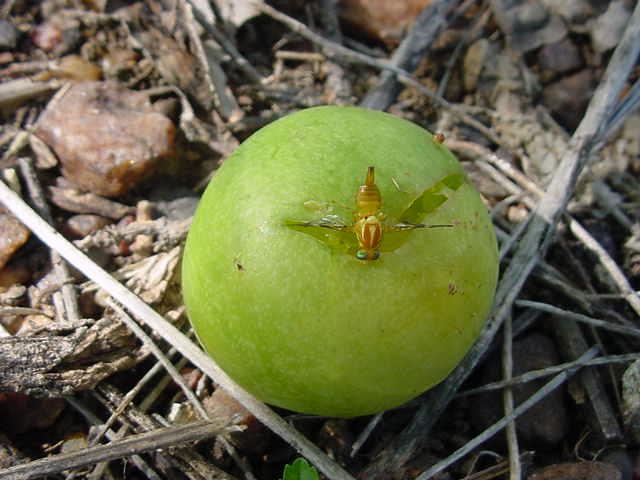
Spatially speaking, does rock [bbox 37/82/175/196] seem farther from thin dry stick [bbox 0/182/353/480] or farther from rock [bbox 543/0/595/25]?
rock [bbox 543/0/595/25]

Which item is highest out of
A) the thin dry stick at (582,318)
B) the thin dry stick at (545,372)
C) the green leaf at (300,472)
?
the thin dry stick at (582,318)

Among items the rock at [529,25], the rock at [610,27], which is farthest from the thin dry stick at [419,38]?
the rock at [610,27]

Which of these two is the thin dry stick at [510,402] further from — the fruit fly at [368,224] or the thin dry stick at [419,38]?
the thin dry stick at [419,38]

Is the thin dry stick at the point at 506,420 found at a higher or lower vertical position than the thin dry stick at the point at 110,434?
higher

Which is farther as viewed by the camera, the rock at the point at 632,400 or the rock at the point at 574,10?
the rock at the point at 574,10

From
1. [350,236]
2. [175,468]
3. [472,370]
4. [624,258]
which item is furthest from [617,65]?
[175,468]

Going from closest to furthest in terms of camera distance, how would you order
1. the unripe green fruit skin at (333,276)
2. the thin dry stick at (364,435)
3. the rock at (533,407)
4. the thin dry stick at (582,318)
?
the unripe green fruit skin at (333,276)
the thin dry stick at (364,435)
the rock at (533,407)
the thin dry stick at (582,318)
